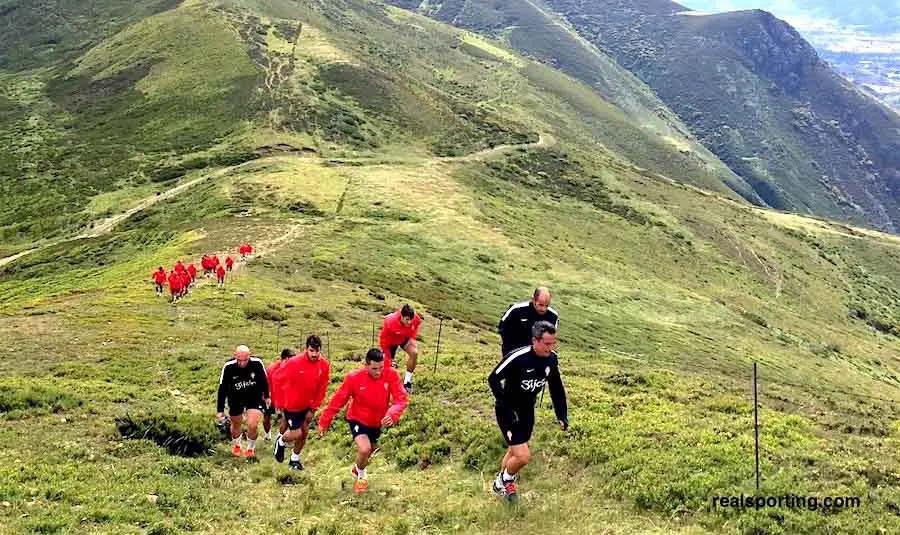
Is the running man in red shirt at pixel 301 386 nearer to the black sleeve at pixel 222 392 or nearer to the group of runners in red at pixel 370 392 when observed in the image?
the group of runners in red at pixel 370 392

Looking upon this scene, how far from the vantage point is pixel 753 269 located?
90.8 metres

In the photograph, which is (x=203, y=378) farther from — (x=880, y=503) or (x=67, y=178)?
(x=67, y=178)

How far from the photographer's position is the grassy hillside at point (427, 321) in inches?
477

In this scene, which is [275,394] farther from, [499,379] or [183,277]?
[183,277]

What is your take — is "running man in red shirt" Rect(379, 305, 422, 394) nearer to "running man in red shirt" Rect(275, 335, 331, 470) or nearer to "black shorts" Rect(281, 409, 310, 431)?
"running man in red shirt" Rect(275, 335, 331, 470)

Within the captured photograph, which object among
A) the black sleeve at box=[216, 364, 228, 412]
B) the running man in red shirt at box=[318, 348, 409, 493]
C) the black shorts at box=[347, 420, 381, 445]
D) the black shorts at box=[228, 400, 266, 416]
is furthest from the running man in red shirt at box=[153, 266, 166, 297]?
the black shorts at box=[347, 420, 381, 445]

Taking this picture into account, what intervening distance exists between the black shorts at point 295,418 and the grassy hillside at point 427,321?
3.85 feet

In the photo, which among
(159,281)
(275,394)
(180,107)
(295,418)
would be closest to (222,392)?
(275,394)

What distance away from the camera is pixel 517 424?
36.9ft

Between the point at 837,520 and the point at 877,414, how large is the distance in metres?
13.1

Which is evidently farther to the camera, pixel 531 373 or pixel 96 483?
pixel 96 483

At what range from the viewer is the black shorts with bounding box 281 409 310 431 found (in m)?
13.6

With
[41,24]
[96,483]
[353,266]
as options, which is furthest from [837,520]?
[41,24]

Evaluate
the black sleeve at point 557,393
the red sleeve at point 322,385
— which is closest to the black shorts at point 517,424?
the black sleeve at point 557,393
